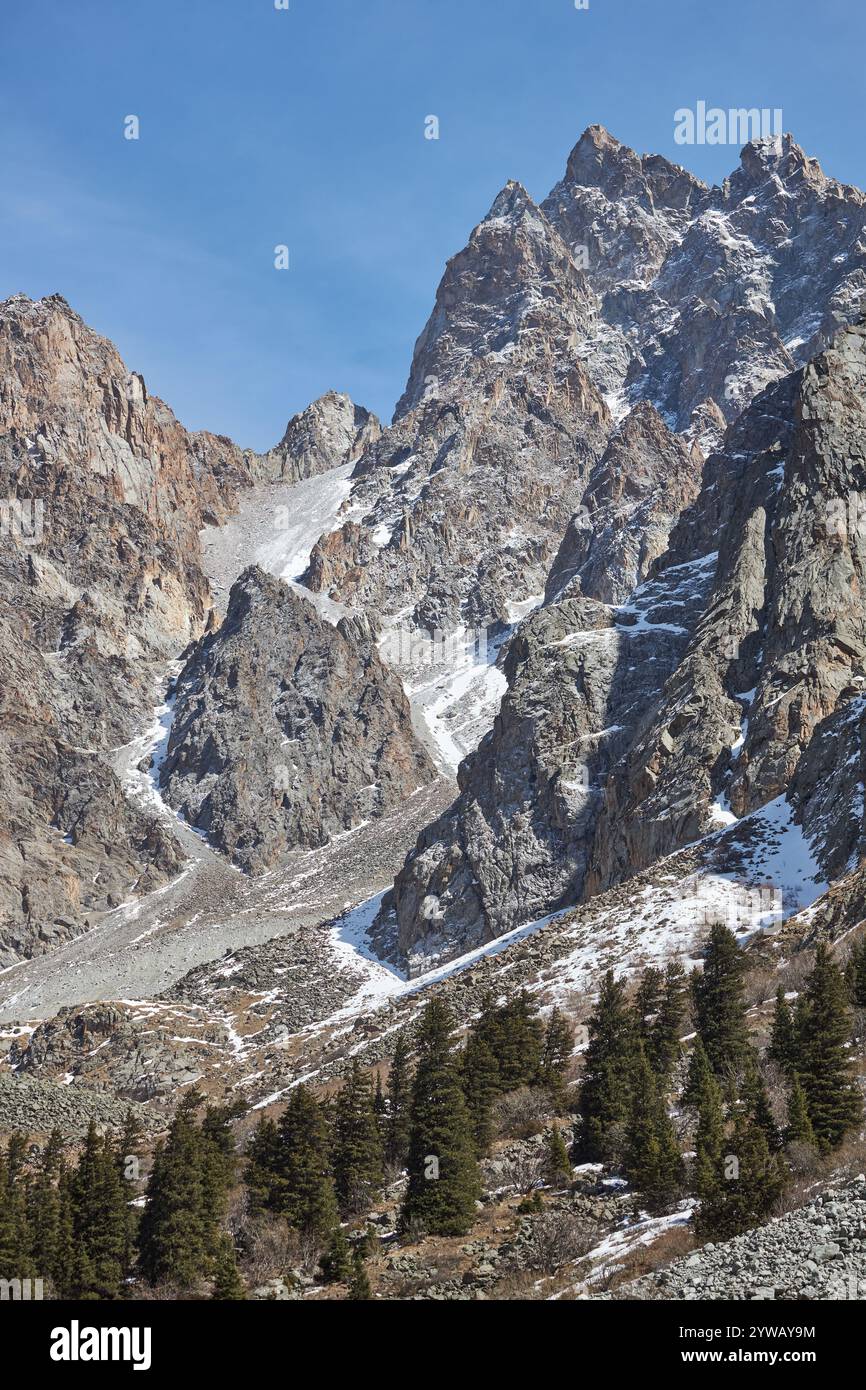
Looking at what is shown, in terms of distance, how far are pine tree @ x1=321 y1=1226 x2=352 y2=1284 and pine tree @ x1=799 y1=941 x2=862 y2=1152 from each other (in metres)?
13.6

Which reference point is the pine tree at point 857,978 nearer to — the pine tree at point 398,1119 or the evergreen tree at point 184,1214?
the pine tree at point 398,1119

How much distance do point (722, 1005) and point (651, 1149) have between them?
60.4 ft

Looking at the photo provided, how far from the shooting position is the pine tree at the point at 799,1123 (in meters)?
34.4

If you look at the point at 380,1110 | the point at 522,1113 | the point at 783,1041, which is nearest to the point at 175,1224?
the point at 380,1110

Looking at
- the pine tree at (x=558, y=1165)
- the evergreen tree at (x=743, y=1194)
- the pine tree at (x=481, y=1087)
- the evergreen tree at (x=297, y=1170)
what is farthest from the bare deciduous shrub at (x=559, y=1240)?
the pine tree at (x=481, y=1087)

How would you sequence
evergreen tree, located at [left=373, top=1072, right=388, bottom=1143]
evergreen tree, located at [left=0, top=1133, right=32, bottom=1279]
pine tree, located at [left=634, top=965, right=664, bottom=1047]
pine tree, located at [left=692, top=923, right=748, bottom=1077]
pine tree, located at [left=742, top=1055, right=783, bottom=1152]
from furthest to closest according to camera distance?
1. pine tree, located at [left=634, top=965, right=664, bottom=1047]
2. evergreen tree, located at [left=373, top=1072, right=388, bottom=1143]
3. pine tree, located at [left=692, top=923, right=748, bottom=1077]
4. evergreen tree, located at [left=0, top=1133, right=32, bottom=1279]
5. pine tree, located at [left=742, top=1055, right=783, bottom=1152]

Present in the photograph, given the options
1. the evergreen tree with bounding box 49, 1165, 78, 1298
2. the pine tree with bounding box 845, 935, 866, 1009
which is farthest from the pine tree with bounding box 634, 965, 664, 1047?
the evergreen tree with bounding box 49, 1165, 78, 1298

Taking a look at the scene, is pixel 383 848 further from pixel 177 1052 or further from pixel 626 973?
pixel 626 973

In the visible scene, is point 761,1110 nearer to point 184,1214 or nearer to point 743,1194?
point 743,1194

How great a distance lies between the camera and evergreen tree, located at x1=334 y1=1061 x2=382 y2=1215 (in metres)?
45.6

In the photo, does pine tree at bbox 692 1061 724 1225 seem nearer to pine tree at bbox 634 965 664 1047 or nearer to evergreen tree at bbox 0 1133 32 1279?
pine tree at bbox 634 965 664 1047

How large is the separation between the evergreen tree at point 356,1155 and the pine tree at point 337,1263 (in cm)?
937
